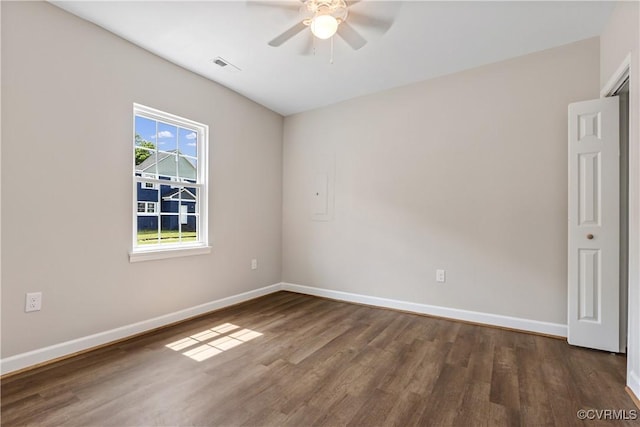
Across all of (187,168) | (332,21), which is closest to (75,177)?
(187,168)

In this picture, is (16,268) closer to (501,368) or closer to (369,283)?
(369,283)

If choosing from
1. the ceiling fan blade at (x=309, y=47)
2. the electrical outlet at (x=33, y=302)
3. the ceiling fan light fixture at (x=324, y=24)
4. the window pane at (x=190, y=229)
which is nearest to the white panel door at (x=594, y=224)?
the ceiling fan light fixture at (x=324, y=24)

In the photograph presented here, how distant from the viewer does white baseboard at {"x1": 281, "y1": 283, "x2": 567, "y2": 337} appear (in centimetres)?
271

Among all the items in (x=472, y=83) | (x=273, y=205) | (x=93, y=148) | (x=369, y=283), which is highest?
(x=472, y=83)

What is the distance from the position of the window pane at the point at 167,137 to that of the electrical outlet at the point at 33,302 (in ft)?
5.15

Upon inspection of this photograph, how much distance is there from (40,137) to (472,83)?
3861 mm

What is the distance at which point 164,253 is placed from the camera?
2873mm

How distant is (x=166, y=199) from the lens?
3.01 m

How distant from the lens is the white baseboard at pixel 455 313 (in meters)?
2.71

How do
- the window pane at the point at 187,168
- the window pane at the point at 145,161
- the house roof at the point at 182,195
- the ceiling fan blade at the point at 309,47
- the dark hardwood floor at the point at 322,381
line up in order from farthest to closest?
the window pane at the point at 187,168 < the house roof at the point at 182,195 < the window pane at the point at 145,161 < the ceiling fan blade at the point at 309,47 < the dark hardwood floor at the point at 322,381

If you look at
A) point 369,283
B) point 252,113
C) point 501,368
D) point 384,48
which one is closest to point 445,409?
point 501,368

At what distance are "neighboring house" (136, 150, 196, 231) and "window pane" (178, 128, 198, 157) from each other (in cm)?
8

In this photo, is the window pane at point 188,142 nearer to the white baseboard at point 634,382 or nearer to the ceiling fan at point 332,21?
the ceiling fan at point 332,21

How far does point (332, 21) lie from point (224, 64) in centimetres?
151
